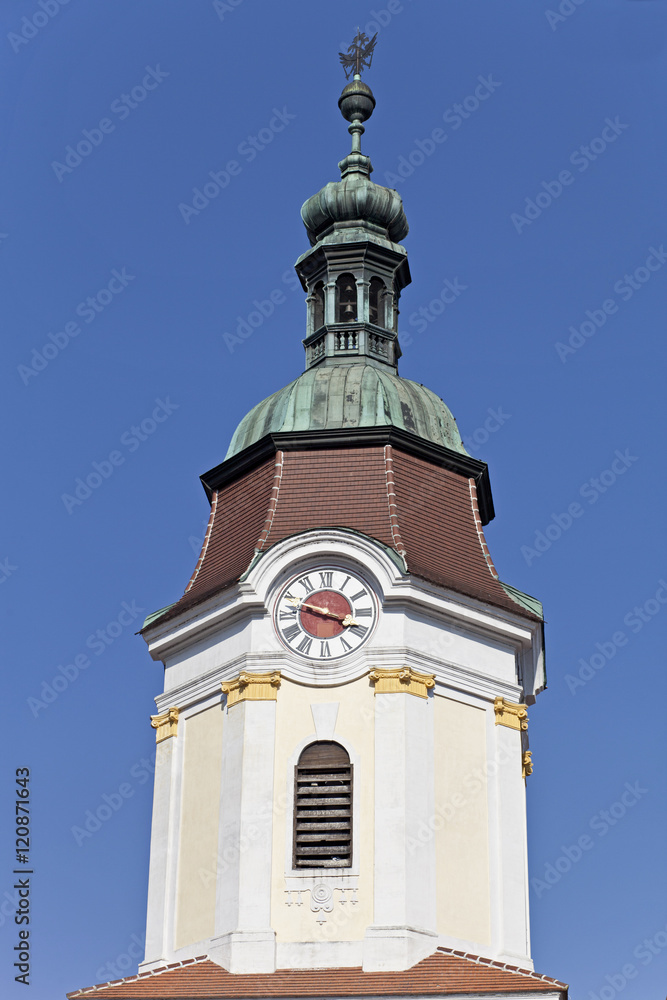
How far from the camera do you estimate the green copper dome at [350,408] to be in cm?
4044

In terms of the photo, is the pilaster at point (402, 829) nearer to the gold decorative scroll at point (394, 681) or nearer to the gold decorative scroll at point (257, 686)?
the gold decorative scroll at point (394, 681)

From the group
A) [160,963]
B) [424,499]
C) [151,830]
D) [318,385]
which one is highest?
[318,385]

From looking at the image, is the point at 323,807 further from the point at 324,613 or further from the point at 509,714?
the point at 509,714

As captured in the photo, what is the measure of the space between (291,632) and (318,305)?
9.68 meters

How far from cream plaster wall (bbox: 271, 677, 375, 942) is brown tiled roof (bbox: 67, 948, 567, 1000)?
2.72ft

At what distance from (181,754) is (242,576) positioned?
3.37 m

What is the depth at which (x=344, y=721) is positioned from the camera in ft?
119

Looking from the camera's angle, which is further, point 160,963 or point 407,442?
point 407,442

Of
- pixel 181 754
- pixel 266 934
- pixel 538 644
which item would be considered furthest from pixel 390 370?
pixel 266 934

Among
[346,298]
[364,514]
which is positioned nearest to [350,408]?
[364,514]

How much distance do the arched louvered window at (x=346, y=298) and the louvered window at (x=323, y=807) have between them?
11.1m

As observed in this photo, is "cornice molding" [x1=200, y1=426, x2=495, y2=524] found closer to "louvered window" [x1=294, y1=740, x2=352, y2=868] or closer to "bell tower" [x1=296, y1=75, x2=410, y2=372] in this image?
"bell tower" [x1=296, y1=75, x2=410, y2=372]

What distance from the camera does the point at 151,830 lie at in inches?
1481

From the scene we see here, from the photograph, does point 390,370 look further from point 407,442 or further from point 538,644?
point 538,644
